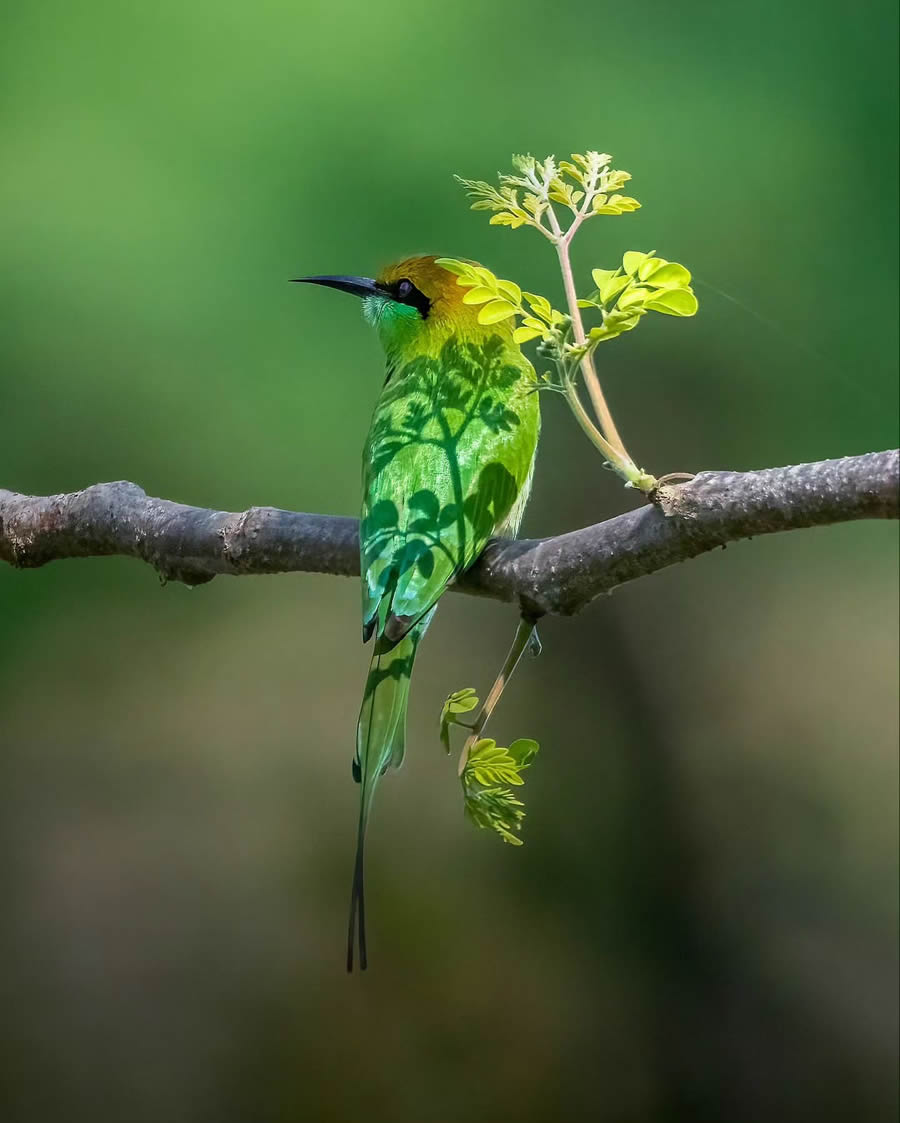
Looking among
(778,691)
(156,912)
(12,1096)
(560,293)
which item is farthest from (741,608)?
(12,1096)

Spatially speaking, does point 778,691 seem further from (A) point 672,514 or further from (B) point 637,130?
(A) point 672,514

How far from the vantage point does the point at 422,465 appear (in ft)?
4.04

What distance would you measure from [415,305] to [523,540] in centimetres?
61

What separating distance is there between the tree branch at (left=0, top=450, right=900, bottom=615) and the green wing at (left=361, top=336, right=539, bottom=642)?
28 mm

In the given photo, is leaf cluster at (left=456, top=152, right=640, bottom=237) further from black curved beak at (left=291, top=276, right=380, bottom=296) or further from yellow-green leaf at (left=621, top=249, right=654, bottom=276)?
black curved beak at (left=291, top=276, right=380, bottom=296)

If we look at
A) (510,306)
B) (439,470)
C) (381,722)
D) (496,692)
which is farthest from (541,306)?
(439,470)

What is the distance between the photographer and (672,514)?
2.53ft

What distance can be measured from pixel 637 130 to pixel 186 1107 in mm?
1992

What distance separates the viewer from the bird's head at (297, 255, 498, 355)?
1.49 meters

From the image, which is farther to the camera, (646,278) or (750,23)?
(750,23)

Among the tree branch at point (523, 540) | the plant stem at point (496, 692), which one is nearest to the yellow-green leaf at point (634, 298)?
the tree branch at point (523, 540)

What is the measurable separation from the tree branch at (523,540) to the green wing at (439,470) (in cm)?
3

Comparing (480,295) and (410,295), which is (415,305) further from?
(480,295)

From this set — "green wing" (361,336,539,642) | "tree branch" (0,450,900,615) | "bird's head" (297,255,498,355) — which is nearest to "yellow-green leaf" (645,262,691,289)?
"tree branch" (0,450,900,615)
